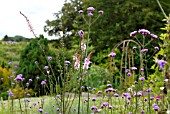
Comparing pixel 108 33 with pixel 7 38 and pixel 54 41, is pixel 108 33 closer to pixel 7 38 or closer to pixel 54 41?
pixel 54 41

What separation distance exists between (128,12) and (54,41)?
8.59m

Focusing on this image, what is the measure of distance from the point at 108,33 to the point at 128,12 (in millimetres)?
1154

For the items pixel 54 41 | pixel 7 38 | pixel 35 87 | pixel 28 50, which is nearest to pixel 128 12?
pixel 28 50

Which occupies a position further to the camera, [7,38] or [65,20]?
[7,38]

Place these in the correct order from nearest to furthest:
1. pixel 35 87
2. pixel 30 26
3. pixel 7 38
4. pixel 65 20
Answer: pixel 30 26, pixel 35 87, pixel 65 20, pixel 7 38

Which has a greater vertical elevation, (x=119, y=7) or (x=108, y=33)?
(x=119, y=7)

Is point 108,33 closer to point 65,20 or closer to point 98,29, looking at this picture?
point 98,29

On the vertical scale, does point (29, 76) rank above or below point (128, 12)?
below

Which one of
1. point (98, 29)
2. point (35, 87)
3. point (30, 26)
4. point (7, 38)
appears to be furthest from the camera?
point (7, 38)

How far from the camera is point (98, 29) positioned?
16312 millimetres

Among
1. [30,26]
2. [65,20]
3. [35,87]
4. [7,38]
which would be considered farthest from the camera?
[7,38]

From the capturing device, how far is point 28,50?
461 inches

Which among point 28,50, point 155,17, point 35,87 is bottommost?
point 35,87

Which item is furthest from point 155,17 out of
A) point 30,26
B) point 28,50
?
point 30,26
